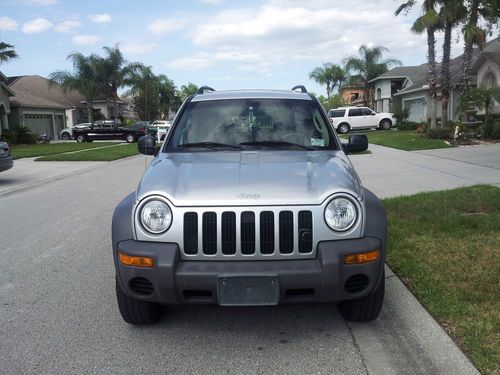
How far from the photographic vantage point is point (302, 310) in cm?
425

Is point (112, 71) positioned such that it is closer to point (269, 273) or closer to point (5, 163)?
point (5, 163)

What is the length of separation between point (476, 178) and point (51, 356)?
9696 mm

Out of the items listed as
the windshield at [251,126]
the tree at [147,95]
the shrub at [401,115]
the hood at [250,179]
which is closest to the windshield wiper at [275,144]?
the windshield at [251,126]

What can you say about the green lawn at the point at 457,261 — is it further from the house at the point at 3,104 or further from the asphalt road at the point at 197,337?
the house at the point at 3,104

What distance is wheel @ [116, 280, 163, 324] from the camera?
3.77 m

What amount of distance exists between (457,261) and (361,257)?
6.98 feet

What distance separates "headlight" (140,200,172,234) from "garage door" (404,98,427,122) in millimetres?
39244

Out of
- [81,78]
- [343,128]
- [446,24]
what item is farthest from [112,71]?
[446,24]

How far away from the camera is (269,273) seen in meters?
3.23

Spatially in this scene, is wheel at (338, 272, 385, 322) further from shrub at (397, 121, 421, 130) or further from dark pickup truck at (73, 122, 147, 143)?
dark pickup truck at (73, 122, 147, 143)

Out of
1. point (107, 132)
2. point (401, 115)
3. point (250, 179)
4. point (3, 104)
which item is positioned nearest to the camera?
point (250, 179)

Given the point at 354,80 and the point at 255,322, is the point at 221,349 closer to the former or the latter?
the point at 255,322

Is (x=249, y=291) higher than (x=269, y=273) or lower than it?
lower

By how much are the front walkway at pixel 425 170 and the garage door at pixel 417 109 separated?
76.9ft
